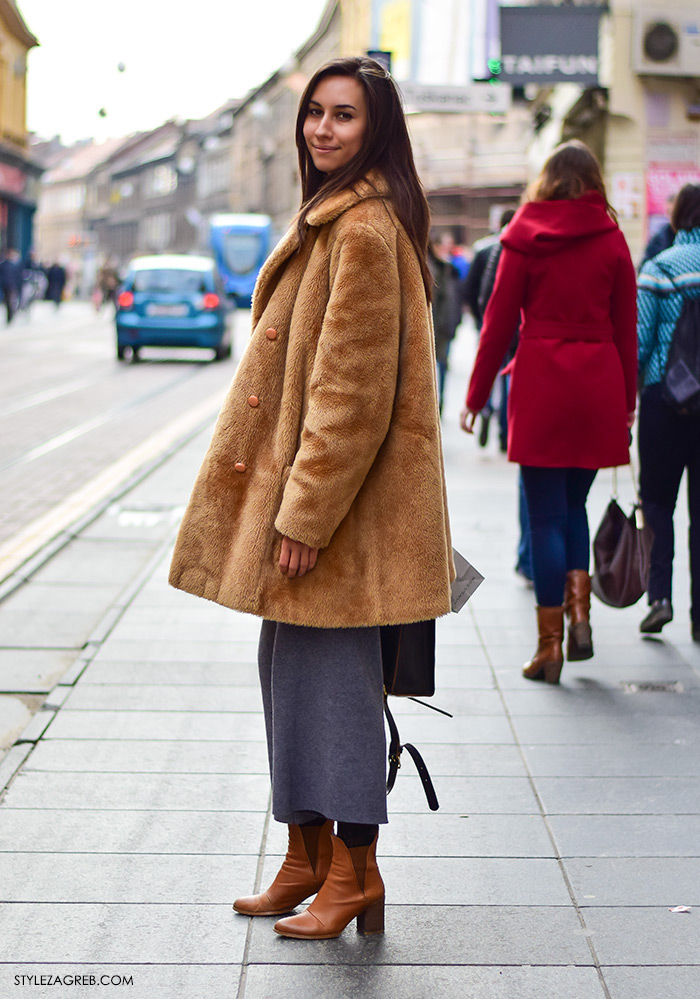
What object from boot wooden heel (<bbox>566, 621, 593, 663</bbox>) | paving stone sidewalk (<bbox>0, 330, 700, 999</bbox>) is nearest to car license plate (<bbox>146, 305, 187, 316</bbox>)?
paving stone sidewalk (<bbox>0, 330, 700, 999</bbox>)

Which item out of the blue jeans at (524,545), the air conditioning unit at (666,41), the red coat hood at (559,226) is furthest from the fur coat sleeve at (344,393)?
the air conditioning unit at (666,41)

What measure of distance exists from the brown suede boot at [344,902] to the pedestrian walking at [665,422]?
9.40 feet

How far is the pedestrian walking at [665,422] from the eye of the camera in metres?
5.33

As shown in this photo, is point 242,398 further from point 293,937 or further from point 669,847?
point 669,847

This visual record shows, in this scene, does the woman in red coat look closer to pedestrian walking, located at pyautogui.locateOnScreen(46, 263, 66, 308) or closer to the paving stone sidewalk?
the paving stone sidewalk

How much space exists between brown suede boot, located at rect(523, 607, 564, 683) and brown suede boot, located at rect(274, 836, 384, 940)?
206 centimetres

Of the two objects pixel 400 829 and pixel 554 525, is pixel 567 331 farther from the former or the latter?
pixel 400 829

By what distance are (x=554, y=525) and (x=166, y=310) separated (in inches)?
718

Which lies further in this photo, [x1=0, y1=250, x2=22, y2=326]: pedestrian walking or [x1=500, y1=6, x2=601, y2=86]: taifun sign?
[x1=0, y1=250, x2=22, y2=326]: pedestrian walking

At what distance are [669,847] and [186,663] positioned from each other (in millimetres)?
2189

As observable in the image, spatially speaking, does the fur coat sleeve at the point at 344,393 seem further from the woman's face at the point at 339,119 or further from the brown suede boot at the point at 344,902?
the brown suede boot at the point at 344,902

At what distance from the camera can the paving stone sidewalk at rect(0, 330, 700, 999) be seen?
279 centimetres

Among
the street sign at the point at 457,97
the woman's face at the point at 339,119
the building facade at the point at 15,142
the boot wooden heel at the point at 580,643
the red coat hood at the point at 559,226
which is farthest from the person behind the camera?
the building facade at the point at 15,142

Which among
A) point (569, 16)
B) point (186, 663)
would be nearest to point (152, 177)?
point (569, 16)
